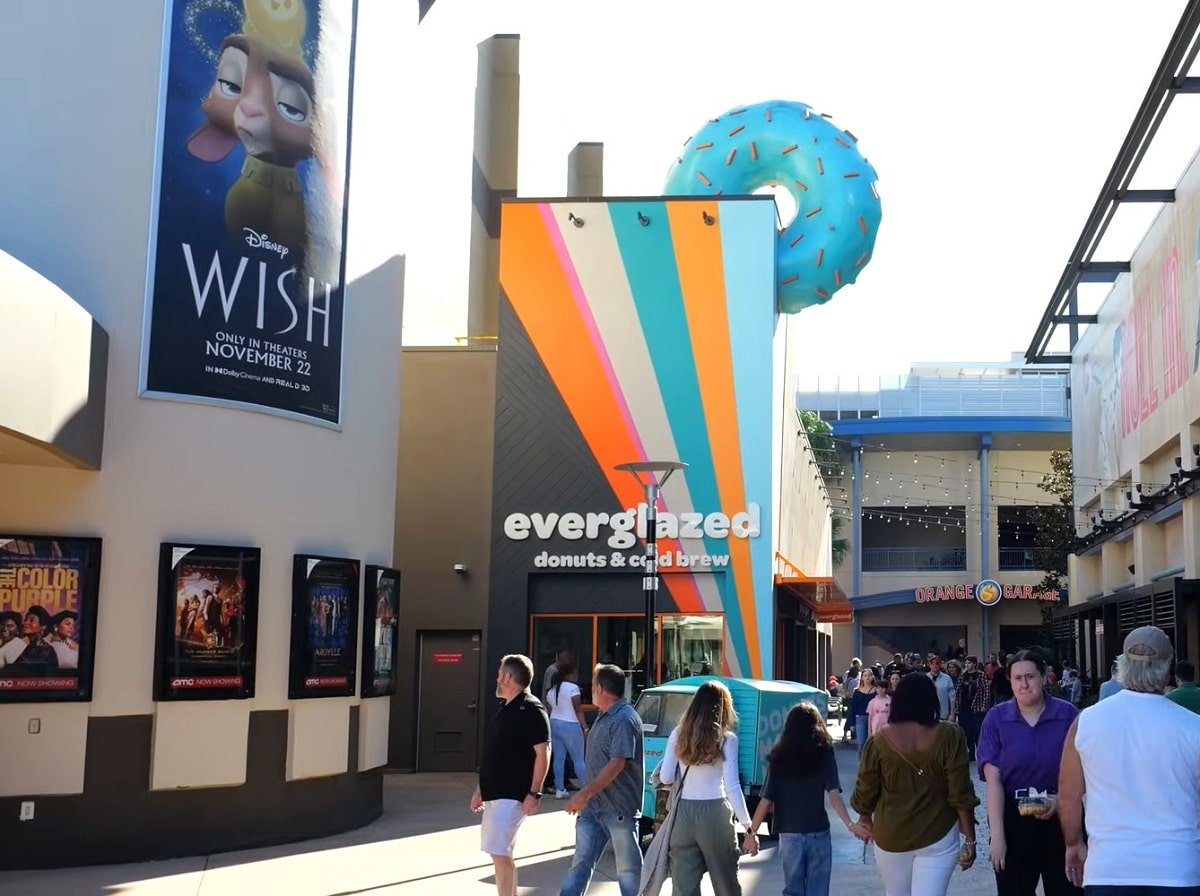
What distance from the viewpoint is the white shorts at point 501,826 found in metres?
8.94

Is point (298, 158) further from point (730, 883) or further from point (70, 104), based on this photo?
point (730, 883)

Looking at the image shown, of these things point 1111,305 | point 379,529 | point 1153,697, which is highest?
point 1111,305

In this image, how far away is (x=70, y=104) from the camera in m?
12.9

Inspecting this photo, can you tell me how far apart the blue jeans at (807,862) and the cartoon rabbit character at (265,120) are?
A: 8.22 m

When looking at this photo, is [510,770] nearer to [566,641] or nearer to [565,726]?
[565,726]

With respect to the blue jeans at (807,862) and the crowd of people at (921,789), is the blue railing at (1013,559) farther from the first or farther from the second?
the blue jeans at (807,862)

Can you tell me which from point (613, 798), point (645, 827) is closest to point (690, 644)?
point (645, 827)

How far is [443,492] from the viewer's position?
22.6 meters

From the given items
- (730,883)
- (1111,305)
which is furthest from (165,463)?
(1111,305)

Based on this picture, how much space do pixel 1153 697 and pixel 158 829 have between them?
9741 millimetres

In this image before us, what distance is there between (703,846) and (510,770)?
1515 mm

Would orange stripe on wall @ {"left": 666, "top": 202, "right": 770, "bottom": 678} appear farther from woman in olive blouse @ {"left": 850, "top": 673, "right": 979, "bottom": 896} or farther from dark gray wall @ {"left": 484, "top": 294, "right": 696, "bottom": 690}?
woman in olive blouse @ {"left": 850, "top": 673, "right": 979, "bottom": 896}

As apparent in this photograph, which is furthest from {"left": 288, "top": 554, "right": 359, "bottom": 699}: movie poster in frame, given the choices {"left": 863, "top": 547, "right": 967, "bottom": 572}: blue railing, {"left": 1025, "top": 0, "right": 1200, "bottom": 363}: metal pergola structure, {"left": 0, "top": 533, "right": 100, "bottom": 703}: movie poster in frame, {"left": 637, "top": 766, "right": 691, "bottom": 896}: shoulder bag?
{"left": 863, "top": 547, "right": 967, "bottom": 572}: blue railing

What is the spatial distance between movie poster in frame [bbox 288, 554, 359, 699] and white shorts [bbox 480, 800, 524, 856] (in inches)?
219
